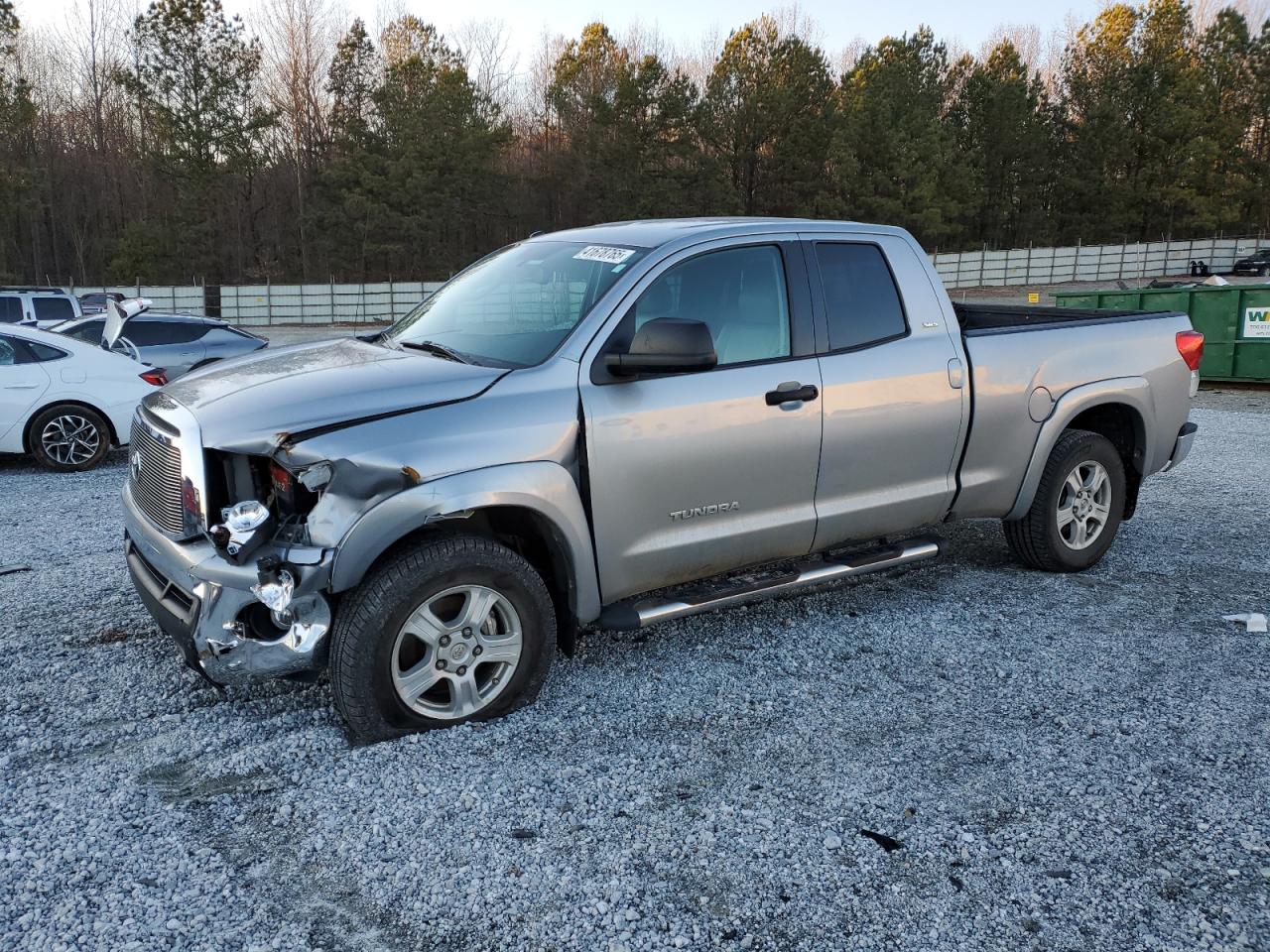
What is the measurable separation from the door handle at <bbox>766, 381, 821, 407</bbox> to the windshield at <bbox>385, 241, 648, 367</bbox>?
0.82 m

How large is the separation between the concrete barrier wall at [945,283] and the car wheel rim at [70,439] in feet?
102

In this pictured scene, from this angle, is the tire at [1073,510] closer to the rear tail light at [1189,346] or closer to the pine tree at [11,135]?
the rear tail light at [1189,346]

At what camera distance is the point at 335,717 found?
3912 millimetres

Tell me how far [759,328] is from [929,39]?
66.5 m

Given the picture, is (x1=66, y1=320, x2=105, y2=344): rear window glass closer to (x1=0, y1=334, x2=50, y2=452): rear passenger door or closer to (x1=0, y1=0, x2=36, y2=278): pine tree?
(x1=0, y1=334, x2=50, y2=452): rear passenger door

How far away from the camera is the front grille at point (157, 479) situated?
3738mm

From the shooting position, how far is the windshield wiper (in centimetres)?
415

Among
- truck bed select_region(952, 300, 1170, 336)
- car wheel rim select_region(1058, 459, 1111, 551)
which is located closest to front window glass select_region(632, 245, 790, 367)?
truck bed select_region(952, 300, 1170, 336)

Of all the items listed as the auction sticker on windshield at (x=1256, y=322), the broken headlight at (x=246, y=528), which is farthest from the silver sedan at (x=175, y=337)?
the auction sticker on windshield at (x=1256, y=322)

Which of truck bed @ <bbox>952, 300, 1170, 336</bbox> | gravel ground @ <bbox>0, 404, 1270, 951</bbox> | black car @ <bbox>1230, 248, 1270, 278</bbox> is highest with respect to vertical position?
black car @ <bbox>1230, 248, 1270, 278</bbox>

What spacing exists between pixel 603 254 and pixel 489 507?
1.38 metres

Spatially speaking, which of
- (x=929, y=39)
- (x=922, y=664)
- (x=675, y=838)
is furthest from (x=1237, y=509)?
(x=929, y=39)

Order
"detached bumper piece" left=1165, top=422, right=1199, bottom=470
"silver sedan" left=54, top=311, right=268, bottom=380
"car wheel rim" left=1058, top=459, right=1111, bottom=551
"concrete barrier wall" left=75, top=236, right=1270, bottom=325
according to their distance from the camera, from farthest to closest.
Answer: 1. "concrete barrier wall" left=75, top=236, right=1270, bottom=325
2. "silver sedan" left=54, top=311, right=268, bottom=380
3. "detached bumper piece" left=1165, top=422, right=1199, bottom=470
4. "car wheel rim" left=1058, top=459, right=1111, bottom=551

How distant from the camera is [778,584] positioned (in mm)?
4449
